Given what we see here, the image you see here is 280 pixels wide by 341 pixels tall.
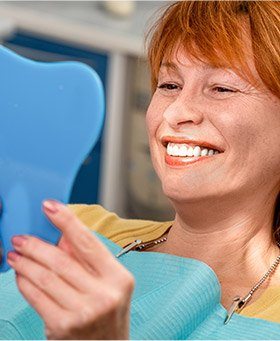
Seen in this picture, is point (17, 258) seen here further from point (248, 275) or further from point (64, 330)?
point (248, 275)

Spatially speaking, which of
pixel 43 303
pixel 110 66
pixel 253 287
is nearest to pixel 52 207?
pixel 43 303

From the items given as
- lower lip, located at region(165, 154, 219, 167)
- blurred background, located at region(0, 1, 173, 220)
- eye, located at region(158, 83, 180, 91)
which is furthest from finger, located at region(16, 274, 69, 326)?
blurred background, located at region(0, 1, 173, 220)

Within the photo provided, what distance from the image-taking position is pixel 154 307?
1156 mm

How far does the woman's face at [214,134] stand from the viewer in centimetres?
118

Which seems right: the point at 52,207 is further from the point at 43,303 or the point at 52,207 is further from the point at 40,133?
the point at 40,133

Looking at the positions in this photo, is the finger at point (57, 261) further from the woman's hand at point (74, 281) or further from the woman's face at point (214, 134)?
the woman's face at point (214, 134)

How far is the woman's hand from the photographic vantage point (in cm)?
82

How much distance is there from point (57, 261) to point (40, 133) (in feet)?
1.30

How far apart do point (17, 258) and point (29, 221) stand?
11.9 inches

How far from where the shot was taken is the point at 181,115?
1.19 metres

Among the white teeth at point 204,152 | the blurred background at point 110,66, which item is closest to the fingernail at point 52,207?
the white teeth at point 204,152

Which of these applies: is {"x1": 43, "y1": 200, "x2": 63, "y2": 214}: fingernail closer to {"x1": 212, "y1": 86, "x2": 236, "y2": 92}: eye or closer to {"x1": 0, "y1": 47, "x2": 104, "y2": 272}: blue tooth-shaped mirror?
{"x1": 0, "y1": 47, "x2": 104, "y2": 272}: blue tooth-shaped mirror

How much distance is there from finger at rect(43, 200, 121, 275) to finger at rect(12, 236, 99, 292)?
15 mm

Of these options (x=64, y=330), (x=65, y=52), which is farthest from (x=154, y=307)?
(x=65, y=52)
